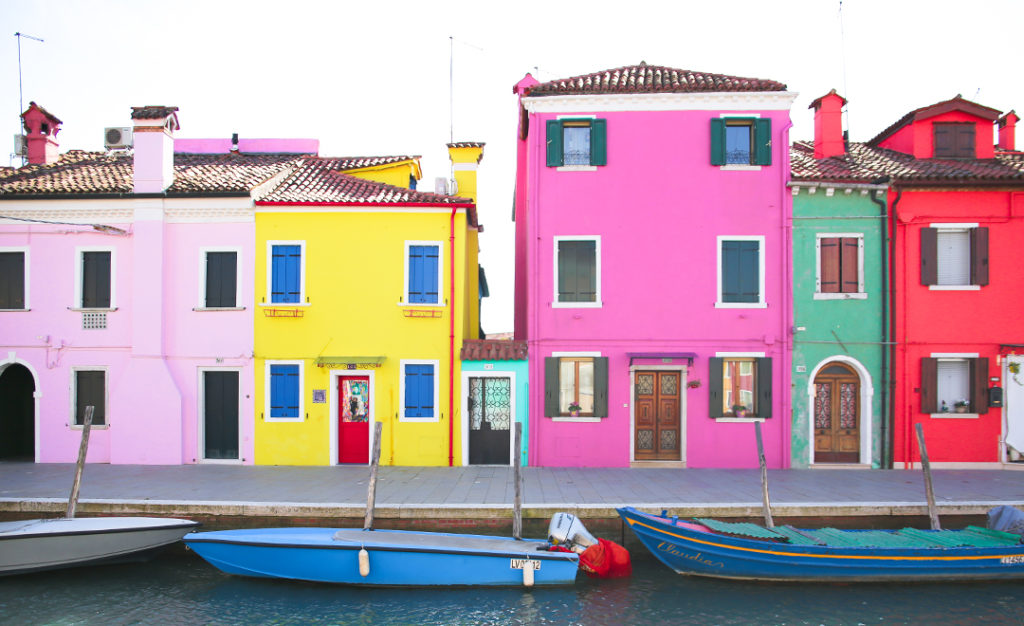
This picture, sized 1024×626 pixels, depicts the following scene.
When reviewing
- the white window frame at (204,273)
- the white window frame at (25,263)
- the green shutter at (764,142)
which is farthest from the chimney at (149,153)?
the green shutter at (764,142)

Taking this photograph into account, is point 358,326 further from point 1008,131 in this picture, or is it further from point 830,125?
point 1008,131

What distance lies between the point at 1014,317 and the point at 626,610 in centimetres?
1244

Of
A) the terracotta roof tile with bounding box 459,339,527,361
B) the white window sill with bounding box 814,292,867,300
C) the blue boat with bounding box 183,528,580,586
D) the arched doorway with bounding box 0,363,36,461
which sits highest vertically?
the white window sill with bounding box 814,292,867,300

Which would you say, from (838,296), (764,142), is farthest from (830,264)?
(764,142)

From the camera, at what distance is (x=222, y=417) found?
15211 mm

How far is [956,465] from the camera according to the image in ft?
48.4

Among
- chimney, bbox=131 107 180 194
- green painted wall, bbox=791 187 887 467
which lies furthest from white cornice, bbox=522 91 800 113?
chimney, bbox=131 107 180 194

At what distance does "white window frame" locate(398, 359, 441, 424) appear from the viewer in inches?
590

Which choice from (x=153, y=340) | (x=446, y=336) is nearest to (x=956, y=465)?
(x=446, y=336)

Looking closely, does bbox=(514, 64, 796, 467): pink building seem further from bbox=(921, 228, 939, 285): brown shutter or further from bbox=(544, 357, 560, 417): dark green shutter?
bbox=(921, 228, 939, 285): brown shutter

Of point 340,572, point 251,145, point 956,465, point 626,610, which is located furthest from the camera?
point 251,145

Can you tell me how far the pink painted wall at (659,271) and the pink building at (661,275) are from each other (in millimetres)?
27

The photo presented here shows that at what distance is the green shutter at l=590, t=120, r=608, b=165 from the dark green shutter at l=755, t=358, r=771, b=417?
243 inches

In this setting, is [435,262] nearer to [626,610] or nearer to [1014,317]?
[626,610]
